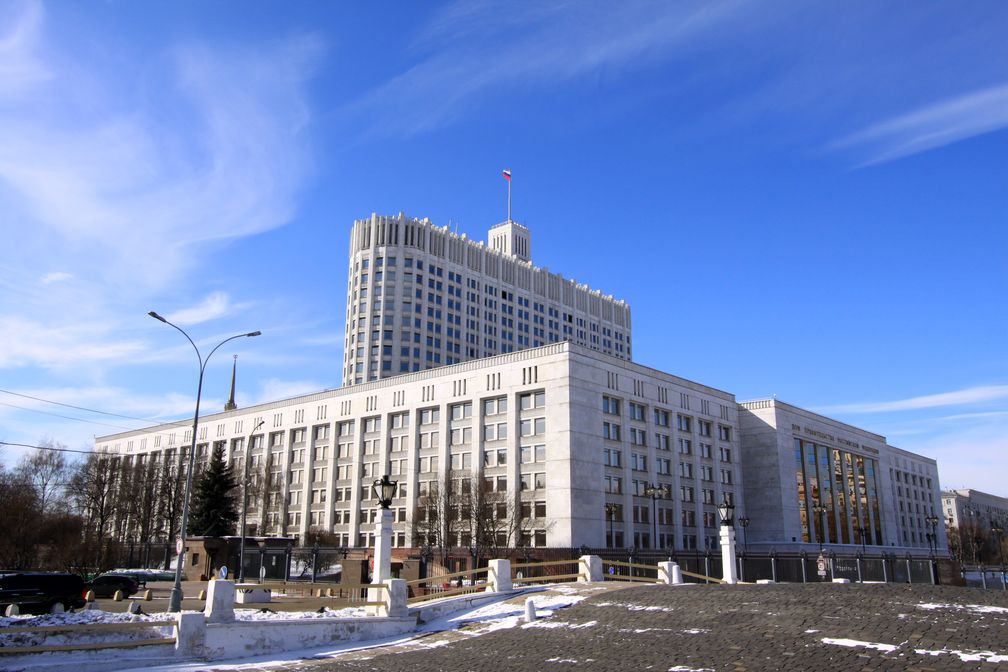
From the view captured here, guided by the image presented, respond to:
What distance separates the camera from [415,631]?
2475cm

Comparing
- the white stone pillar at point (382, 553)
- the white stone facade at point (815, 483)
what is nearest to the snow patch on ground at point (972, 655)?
the white stone pillar at point (382, 553)

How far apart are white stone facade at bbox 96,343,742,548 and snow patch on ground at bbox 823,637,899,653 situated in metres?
51.5

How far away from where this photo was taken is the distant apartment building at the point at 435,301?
433ft

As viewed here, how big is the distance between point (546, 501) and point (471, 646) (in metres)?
50.9

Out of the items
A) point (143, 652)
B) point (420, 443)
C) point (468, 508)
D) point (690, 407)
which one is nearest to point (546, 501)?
point (468, 508)

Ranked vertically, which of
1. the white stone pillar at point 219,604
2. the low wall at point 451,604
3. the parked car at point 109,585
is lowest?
the parked car at point 109,585

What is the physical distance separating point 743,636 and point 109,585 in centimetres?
3767

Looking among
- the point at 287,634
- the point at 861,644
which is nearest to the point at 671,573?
the point at 861,644

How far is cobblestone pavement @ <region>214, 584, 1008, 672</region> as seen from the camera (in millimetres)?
16828

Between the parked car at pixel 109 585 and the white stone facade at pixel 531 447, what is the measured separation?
35981 millimetres

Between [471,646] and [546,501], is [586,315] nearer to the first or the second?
[546,501]

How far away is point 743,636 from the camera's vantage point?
19391mm

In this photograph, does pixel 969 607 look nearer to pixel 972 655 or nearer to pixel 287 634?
pixel 972 655

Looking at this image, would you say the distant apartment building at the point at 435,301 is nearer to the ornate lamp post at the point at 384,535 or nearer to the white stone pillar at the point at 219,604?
the ornate lamp post at the point at 384,535
